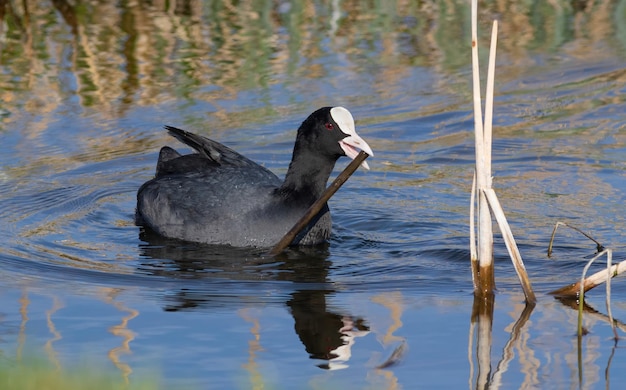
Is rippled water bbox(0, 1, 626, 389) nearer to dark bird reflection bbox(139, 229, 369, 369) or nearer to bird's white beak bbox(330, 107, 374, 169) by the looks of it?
dark bird reflection bbox(139, 229, 369, 369)

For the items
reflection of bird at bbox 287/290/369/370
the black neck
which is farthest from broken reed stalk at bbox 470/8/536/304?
the black neck

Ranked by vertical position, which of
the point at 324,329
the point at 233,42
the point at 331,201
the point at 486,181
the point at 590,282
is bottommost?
the point at 331,201

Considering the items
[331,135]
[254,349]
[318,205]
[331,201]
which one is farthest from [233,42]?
[254,349]

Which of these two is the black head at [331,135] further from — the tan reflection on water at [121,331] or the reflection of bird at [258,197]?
the tan reflection on water at [121,331]

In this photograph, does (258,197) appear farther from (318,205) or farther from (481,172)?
(481,172)

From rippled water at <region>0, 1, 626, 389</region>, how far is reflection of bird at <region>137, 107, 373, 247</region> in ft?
0.43

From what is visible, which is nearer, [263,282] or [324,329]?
[324,329]

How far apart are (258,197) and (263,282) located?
922 millimetres

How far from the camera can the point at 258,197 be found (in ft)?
20.3

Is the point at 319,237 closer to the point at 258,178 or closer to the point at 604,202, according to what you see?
the point at 258,178

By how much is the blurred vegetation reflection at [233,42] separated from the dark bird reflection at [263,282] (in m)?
2.57

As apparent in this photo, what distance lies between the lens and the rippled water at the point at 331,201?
168 inches

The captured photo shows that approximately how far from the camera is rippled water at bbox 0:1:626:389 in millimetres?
4270

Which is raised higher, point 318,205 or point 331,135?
Answer: point 331,135
